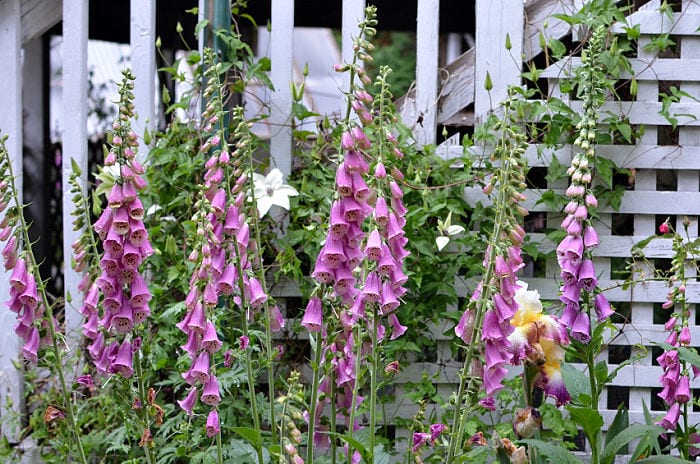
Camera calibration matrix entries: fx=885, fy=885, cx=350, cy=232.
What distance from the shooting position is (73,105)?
310cm

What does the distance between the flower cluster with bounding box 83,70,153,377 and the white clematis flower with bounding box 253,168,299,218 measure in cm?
82

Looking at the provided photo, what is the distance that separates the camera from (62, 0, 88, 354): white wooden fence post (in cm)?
309

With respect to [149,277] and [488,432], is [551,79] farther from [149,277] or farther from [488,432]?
[149,277]

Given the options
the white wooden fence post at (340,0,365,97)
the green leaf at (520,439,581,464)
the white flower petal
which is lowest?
the green leaf at (520,439,581,464)

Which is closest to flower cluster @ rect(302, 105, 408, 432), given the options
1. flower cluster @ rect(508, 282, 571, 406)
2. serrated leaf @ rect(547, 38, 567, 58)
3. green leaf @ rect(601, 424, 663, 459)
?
flower cluster @ rect(508, 282, 571, 406)

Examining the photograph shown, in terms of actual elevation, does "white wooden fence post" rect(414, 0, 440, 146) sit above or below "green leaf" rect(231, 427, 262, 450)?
above

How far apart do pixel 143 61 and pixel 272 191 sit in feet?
2.22

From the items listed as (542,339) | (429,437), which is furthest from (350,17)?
(429,437)

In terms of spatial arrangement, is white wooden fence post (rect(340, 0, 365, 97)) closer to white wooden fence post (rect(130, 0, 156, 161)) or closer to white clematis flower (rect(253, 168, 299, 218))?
white clematis flower (rect(253, 168, 299, 218))

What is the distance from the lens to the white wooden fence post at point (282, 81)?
3051mm

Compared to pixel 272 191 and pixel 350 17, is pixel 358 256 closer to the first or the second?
pixel 272 191

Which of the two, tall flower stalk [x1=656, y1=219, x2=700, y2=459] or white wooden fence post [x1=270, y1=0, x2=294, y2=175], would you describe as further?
white wooden fence post [x1=270, y1=0, x2=294, y2=175]

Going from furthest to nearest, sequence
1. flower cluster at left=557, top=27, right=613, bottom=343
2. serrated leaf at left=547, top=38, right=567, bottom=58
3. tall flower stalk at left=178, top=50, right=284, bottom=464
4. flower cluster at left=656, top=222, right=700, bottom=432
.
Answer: serrated leaf at left=547, top=38, right=567, bottom=58 < flower cluster at left=656, top=222, right=700, bottom=432 < flower cluster at left=557, top=27, right=613, bottom=343 < tall flower stalk at left=178, top=50, right=284, bottom=464

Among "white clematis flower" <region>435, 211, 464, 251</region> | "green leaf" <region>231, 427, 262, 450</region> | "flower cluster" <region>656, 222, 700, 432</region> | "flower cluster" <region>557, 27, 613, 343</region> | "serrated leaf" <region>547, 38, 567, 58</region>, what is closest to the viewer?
"green leaf" <region>231, 427, 262, 450</region>
